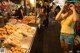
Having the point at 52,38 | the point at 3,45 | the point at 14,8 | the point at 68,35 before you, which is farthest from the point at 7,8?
the point at 3,45

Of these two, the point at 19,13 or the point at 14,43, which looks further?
the point at 19,13

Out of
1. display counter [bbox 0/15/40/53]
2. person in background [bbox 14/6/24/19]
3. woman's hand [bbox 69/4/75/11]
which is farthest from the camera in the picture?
person in background [bbox 14/6/24/19]

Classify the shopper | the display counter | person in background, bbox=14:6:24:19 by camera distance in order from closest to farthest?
the display counter
the shopper
person in background, bbox=14:6:24:19

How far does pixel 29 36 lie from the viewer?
18.5ft

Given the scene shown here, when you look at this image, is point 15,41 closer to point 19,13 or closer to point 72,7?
point 72,7

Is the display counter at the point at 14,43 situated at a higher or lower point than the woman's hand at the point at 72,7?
lower

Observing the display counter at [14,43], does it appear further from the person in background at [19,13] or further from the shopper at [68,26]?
the person in background at [19,13]

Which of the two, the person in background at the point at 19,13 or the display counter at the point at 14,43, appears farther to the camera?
the person in background at the point at 19,13

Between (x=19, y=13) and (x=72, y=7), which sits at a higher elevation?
(x=72, y=7)

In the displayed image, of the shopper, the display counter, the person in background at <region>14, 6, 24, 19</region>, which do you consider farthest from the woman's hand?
the person in background at <region>14, 6, 24, 19</region>

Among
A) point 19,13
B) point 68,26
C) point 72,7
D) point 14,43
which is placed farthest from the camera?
point 19,13

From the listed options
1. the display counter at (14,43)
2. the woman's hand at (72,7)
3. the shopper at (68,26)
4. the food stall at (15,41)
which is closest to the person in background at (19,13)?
the food stall at (15,41)

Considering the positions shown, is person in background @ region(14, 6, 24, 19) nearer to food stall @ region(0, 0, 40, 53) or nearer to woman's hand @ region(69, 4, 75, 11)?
food stall @ region(0, 0, 40, 53)

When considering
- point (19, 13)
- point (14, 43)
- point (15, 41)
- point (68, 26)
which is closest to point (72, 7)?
point (68, 26)
